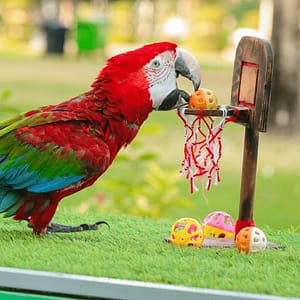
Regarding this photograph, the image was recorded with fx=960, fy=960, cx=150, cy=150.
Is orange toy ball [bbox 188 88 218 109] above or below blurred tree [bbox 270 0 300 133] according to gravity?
above

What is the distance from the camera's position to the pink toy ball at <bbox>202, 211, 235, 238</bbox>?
2848 millimetres

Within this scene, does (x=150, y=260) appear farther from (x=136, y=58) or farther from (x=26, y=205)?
(x=136, y=58)

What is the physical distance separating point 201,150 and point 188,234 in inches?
9.5

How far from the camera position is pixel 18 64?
1457 cm

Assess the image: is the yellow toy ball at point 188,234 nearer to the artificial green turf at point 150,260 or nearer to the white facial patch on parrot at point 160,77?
the artificial green turf at point 150,260

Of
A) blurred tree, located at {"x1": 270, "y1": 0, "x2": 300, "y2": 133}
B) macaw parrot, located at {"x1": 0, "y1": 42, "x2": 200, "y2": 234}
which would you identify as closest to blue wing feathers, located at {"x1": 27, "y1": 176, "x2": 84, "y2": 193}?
macaw parrot, located at {"x1": 0, "y1": 42, "x2": 200, "y2": 234}

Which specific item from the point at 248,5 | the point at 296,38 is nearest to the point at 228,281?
the point at 296,38

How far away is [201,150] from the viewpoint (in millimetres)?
2672

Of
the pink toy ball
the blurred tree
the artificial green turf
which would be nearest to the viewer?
the artificial green turf

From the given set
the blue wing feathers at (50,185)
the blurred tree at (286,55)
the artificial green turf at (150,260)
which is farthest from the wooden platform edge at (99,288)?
the blurred tree at (286,55)

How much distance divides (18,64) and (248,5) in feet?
49.4

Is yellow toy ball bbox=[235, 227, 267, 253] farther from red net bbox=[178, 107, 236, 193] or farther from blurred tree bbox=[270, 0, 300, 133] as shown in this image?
blurred tree bbox=[270, 0, 300, 133]

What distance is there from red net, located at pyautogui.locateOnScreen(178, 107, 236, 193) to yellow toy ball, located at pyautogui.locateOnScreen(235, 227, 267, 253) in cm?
16

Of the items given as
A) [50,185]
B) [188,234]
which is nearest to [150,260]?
[188,234]
